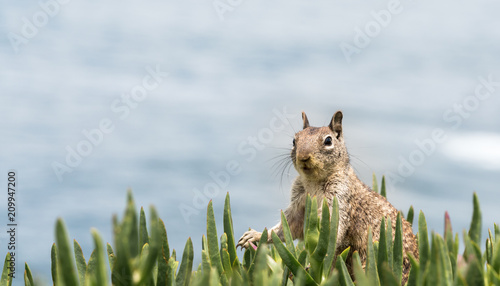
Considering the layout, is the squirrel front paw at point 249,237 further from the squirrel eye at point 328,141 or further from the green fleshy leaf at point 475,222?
the green fleshy leaf at point 475,222

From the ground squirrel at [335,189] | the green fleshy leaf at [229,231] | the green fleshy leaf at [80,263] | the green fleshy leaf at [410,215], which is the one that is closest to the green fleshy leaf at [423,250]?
the green fleshy leaf at [229,231]

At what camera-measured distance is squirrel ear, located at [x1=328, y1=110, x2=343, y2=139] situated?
587 cm

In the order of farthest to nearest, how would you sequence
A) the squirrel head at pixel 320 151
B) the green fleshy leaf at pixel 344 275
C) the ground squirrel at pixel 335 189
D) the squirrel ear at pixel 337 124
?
the squirrel ear at pixel 337 124
the squirrel head at pixel 320 151
the ground squirrel at pixel 335 189
the green fleshy leaf at pixel 344 275

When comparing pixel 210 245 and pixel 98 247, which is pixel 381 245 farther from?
pixel 98 247

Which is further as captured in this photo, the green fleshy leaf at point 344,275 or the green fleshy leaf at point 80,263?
the green fleshy leaf at point 80,263

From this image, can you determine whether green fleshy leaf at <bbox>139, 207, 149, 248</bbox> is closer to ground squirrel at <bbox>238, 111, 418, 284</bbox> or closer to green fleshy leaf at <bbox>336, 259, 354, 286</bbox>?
green fleshy leaf at <bbox>336, 259, 354, 286</bbox>

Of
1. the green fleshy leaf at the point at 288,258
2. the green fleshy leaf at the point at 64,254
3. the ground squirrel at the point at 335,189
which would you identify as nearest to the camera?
the green fleshy leaf at the point at 64,254

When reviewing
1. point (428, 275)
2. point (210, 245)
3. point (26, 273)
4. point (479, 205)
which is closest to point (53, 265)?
point (26, 273)

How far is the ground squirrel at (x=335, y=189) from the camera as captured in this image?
5078mm

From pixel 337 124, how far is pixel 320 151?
1.78ft

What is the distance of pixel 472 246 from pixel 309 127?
3868 millimetres

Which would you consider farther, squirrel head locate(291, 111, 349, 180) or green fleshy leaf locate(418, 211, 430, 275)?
squirrel head locate(291, 111, 349, 180)

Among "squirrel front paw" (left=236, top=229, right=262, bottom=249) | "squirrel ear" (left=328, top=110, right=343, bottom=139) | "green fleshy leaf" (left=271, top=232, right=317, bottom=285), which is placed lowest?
"squirrel front paw" (left=236, top=229, right=262, bottom=249)

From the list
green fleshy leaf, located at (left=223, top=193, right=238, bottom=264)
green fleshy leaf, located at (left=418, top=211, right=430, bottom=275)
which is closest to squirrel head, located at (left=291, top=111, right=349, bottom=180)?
green fleshy leaf, located at (left=223, top=193, right=238, bottom=264)
